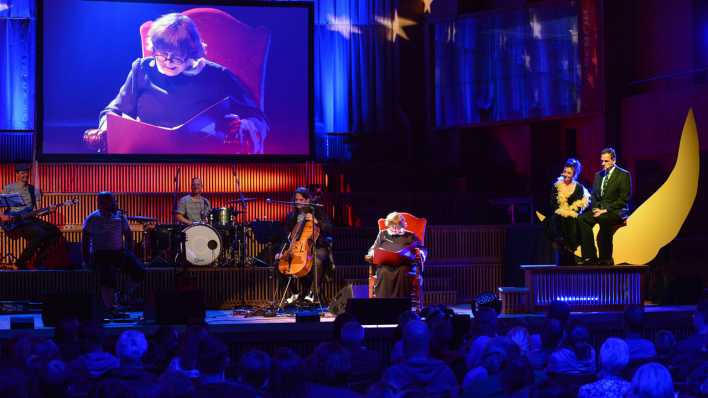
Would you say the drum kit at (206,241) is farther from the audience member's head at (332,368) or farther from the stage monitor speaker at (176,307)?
the audience member's head at (332,368)

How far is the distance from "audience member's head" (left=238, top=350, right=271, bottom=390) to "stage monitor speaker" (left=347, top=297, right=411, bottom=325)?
3.96 m

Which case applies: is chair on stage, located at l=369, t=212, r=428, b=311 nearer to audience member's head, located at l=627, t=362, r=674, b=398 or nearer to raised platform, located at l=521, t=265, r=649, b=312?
raised platform, located at l=521, t=265, r=649, b=312

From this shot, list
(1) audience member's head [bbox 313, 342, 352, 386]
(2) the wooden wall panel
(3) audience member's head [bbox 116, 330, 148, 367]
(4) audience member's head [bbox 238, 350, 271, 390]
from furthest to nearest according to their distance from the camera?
(2) the wooden wall panel
(3) audience member's head [bbox 116, 330, 148, 367]
(4) audience member's head [bbox 238, 350, 271, 390]
(1) audience member's head [bbox 313, 342, 352, 386]

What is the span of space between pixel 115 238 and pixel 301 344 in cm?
358

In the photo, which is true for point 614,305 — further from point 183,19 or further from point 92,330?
point 183,19

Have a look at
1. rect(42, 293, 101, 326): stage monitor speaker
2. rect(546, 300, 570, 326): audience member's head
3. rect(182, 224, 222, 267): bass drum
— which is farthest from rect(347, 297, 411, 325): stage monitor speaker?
rect(182, 224, 222, 267): bass drum

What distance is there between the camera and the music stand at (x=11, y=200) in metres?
12.6

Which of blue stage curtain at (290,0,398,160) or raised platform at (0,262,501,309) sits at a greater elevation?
blue stage curtain at (290,0,398,160)

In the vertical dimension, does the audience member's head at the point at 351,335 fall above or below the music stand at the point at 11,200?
below

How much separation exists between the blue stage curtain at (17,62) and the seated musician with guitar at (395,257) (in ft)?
23.1

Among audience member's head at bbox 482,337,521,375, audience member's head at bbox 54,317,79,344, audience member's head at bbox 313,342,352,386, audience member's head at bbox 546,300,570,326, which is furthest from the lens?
audience member's head at bbox 546,300,570,326

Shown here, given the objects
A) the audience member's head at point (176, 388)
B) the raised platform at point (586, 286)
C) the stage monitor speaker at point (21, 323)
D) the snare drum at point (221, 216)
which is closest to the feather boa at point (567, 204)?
the raised platform at point (586, 286)

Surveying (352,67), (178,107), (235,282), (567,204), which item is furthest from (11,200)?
(567,204)

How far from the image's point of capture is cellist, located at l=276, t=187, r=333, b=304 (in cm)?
1176
